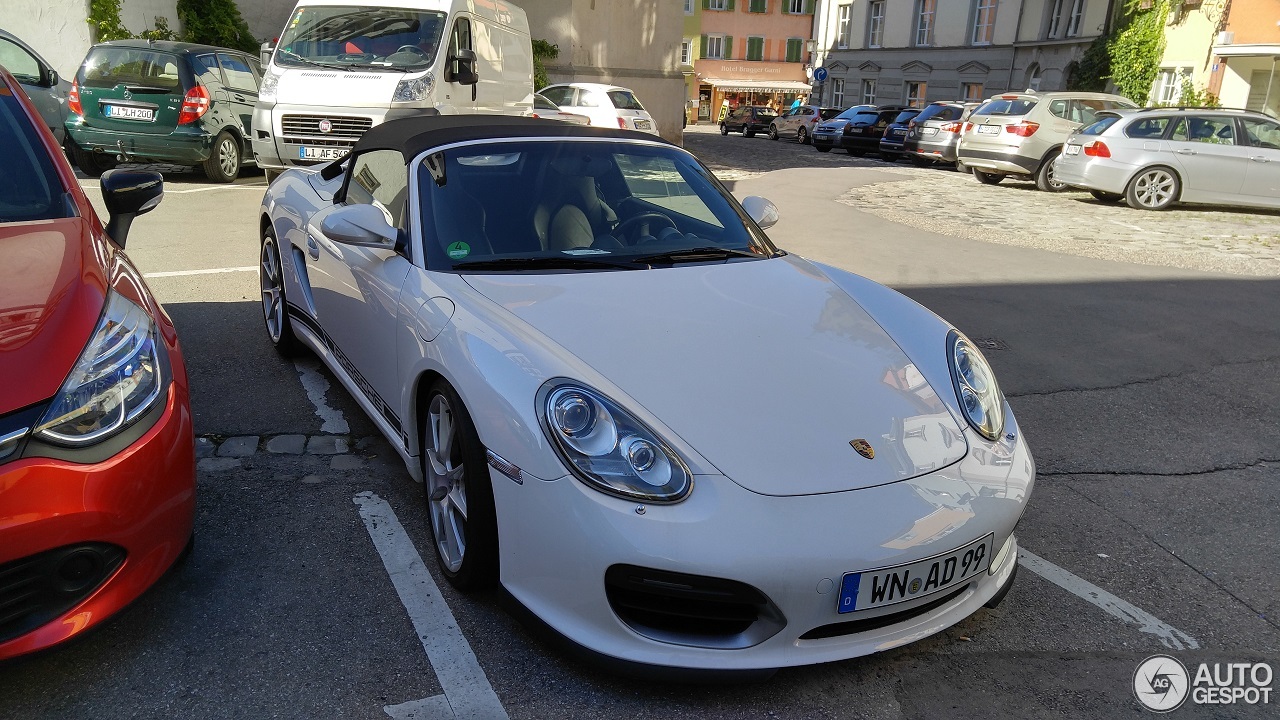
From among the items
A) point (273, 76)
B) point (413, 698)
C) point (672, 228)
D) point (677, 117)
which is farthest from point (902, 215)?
point (677, 117)

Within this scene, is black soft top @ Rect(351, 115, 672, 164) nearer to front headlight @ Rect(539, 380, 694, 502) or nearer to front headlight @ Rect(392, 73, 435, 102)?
front headlight @ Rect(539, 380, 694, 502)

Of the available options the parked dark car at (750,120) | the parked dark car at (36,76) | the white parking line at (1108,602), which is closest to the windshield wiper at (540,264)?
the white parking line at (1108,602)

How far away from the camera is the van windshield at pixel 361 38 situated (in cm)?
1116

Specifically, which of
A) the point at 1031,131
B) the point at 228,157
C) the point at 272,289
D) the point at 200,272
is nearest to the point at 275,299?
the point at 272,289

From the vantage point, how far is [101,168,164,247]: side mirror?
11.7 feet

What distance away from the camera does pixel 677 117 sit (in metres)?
27.4

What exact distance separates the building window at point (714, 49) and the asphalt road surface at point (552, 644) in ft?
200

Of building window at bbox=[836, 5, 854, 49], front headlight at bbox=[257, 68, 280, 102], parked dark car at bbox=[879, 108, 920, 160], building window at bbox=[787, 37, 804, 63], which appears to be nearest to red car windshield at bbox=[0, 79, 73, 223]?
front headlight at bbox=[257, 68, 280, 102]

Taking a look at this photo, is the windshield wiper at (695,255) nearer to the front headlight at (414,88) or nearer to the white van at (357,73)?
the white van at (357,73)

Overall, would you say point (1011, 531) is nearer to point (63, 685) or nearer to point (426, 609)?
point (426, 609)

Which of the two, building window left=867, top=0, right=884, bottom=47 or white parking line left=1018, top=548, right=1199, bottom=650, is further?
building window left=867, top=0, right=884, bottom=47

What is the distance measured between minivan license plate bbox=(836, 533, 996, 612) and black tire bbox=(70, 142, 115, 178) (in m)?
12.2

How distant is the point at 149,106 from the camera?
1170 cm

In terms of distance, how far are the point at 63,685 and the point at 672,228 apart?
2.47 metres
